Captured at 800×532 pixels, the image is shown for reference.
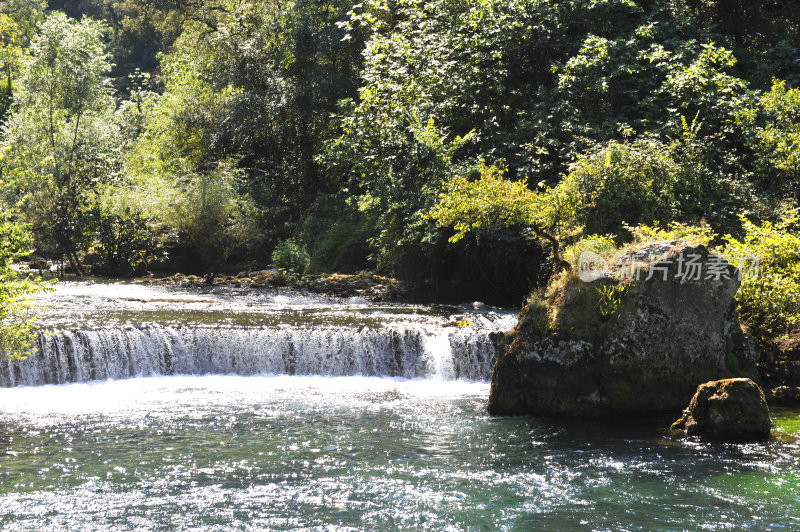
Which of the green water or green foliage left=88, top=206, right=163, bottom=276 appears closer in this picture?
the green water

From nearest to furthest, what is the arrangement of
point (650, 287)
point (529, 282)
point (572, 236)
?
1. point (650, 287)
2. point (572, 236)
3. point (529, 282)

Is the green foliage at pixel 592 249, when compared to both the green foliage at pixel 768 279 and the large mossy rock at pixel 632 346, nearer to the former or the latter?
the large mossy rock at pixel 632 346

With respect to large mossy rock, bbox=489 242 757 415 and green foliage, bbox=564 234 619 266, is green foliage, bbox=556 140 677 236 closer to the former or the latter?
green foliage, bbox=564 234 619 266

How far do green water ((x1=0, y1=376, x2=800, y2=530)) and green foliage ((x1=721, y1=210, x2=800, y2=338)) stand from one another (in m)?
2.26

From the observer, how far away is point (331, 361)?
55.4 feet

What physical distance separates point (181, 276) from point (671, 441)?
2053 cm

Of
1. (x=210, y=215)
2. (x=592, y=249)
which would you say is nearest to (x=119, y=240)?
(x=210, y=215)

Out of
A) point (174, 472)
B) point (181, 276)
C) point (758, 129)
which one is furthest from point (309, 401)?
point (181, 276)

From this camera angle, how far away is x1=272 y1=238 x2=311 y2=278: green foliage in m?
27.0

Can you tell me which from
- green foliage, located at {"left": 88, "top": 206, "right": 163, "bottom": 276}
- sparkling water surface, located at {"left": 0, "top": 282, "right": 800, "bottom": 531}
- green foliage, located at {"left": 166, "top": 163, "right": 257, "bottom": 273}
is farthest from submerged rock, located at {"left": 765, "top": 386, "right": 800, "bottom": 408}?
green foliage, located at {"left": 88, "top": 206, "right": 163, "bottom": 276}

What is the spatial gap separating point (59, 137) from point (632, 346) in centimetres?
2515

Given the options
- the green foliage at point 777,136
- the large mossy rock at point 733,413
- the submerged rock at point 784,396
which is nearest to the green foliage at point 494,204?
the large mossy rock at point 733,413

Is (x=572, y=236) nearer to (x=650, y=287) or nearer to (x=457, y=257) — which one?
(x=650, y=287)

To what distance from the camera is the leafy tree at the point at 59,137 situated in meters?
29.6
